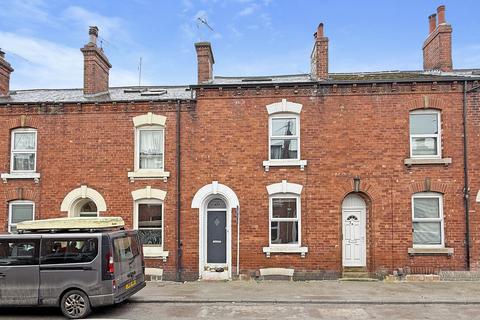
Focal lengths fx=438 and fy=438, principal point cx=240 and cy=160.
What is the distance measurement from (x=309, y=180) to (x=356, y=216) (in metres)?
1.99

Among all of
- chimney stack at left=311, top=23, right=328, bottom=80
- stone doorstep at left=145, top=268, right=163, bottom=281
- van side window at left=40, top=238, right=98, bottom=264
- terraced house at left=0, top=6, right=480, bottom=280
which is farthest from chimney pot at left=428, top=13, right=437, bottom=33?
van side window at left=40, top=238, right=98, bottom=264

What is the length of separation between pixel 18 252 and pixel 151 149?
6137 mm

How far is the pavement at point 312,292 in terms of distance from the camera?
11.2 metres

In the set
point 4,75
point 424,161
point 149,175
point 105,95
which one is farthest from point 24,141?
point 424,161

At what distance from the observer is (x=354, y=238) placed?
47.5 feet

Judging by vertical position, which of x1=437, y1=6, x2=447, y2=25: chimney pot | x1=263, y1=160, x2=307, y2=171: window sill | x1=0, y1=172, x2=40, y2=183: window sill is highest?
x1=437, y1=6, x2=447, y2=25: chimney pot

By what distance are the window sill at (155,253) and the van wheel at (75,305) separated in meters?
4.81

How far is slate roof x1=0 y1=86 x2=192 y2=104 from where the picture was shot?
51.8 feet

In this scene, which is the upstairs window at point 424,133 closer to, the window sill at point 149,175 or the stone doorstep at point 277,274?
the stone doorstep at point 277,274

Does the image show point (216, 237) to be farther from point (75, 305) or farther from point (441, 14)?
point (441, 14)

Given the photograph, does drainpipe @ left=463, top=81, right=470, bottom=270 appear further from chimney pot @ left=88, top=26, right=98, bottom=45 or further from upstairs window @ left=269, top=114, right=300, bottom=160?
chimney pot @ left=88, top=26, right=98, bottom=45

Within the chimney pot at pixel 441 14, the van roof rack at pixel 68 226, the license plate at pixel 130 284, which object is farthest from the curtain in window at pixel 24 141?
the chimney pot at pixel 441 14

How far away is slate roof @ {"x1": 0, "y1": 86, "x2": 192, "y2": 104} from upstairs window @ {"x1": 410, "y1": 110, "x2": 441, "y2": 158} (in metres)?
7.65

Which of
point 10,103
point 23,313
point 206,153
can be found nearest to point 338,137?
point 206,153
